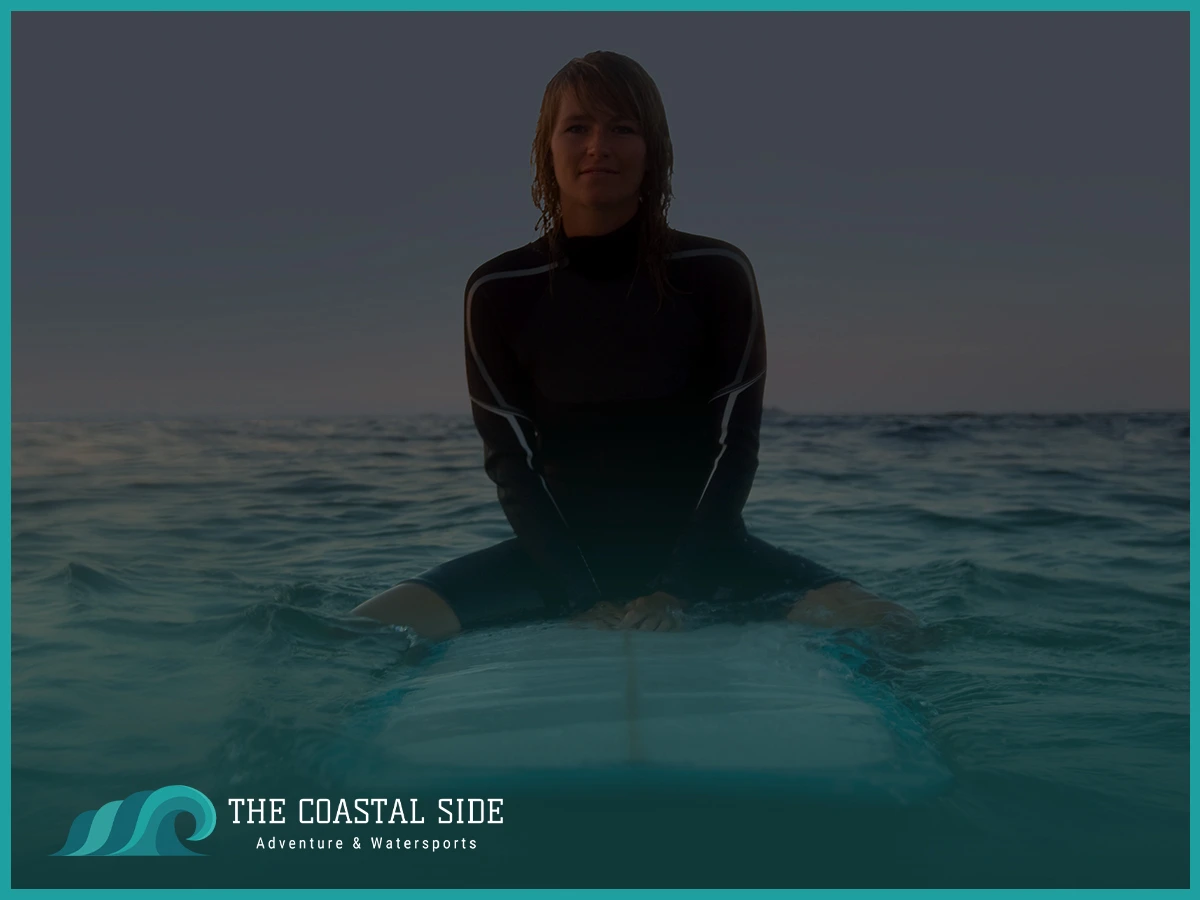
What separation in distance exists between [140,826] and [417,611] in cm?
102

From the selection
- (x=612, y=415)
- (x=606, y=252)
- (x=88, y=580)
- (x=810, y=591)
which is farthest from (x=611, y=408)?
(x=88, y=580)

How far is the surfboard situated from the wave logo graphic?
29cm

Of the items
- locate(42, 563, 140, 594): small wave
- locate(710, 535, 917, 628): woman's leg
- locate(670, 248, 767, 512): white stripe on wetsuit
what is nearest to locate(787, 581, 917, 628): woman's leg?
locate(710, 535, 917, 628): woman's leg

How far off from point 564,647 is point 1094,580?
7.02 ft

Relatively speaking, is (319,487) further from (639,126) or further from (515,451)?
(639,126)

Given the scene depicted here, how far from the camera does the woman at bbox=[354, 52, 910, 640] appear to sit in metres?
2.64

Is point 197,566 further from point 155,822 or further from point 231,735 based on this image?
point 155,822

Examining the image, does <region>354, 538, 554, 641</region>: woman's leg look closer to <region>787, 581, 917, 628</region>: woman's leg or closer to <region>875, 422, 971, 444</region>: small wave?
<region>787, 581, 917, 628</region>: woman's leg

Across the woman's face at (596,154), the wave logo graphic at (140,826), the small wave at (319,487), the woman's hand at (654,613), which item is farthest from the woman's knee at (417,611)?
the small wave at (319,487)

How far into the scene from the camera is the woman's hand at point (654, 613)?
7.86 ft

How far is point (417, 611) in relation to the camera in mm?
2623

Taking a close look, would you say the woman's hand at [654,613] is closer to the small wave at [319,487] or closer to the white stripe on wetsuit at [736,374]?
the white stripe on wetsuit at [736,374]

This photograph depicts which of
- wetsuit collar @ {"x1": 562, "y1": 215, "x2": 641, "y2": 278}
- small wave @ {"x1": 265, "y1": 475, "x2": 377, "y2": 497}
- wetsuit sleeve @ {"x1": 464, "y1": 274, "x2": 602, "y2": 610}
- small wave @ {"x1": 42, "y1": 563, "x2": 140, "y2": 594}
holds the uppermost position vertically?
wetsuit collar @ {"x1": 562, "y1": 215, "x2": 641, "y2": 278}

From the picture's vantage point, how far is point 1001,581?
346cm
